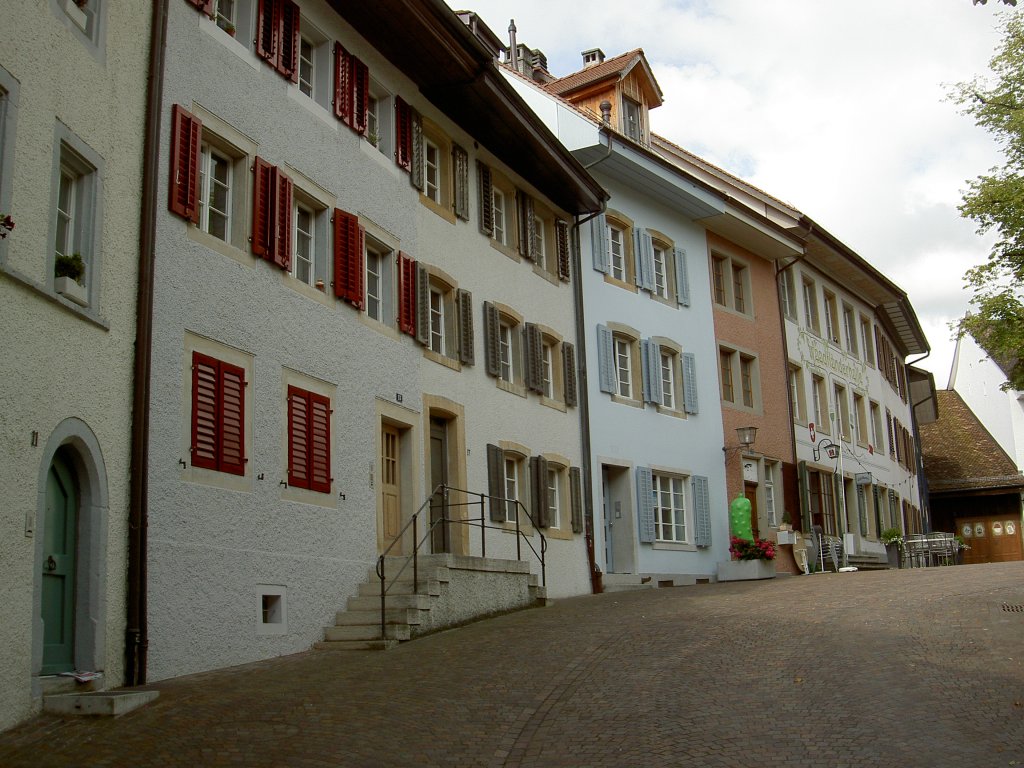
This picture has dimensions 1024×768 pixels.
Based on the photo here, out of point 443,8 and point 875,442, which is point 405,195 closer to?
point 443,8

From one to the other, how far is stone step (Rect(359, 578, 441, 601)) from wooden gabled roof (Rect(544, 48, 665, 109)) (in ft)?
48.7

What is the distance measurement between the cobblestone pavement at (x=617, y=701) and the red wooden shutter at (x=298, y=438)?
6.79 feet

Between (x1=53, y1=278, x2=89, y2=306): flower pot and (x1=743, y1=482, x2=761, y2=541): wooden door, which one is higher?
(x1=53, y1=278, x2=89, y2=306): flower pot

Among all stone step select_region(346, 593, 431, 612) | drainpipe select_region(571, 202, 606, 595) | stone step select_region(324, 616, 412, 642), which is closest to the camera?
stone step select_region(324, 616, 412, 642)

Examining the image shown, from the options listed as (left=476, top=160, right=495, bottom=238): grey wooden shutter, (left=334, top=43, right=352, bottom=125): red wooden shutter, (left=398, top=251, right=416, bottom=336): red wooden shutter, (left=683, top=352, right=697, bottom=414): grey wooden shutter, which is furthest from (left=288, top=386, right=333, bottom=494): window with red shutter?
(left=683, top=352, right=697, bottom=414): grey wooden shutter

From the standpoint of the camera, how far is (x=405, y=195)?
18.1m

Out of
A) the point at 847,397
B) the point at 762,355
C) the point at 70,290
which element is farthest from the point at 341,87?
the point at 847,397

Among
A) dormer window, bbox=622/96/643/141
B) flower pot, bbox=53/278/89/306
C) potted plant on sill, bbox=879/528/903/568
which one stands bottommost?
potted plant on sill, bbox=879/528/903/568

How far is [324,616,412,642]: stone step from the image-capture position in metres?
14.2

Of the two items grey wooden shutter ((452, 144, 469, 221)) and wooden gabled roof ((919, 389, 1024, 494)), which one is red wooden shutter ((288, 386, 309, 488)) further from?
wooden gabled roof ((919, 389, 1024, 494))

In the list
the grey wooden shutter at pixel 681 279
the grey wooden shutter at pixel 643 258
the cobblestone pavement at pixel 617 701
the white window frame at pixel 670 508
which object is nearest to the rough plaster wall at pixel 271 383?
the cobblestone pavement at pixel 617 701

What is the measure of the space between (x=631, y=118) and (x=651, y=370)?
6036 millimetres

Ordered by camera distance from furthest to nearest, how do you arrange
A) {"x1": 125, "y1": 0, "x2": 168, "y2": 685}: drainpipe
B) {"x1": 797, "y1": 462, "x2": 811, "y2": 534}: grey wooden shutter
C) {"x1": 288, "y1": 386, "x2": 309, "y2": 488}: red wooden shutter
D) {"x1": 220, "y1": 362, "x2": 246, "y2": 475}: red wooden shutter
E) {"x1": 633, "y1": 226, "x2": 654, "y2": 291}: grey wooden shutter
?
{"x1": 797, "y1": 462, "x2": 811, "y2": 534}: grey wooden shutter, {"x1": 633, "y1": 226, "x2": 654, "y2": 291}: grey wooden shutter, {"x1": 288, "y1": 386, "x2": 309, "y2": 488}: red wooden shutter, {"x1": 220, "y1": 362, "x2": 246, "y2": 475}: red wooden shutter, {"x1": 125, "y1": 0, "x2": 168, "y2": 685}: drainpipe

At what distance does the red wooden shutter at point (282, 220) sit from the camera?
48.0 ft
